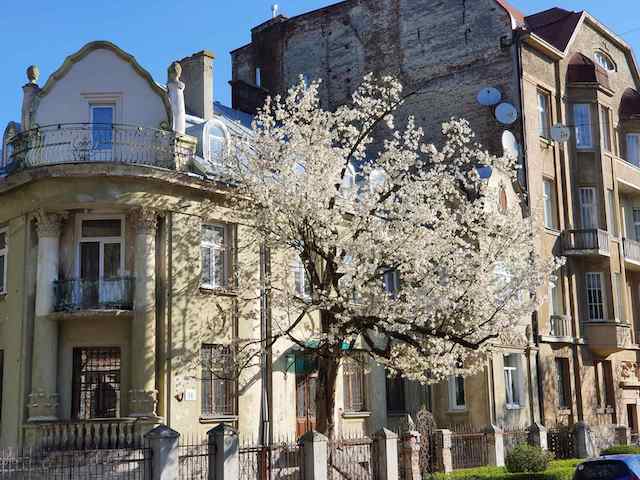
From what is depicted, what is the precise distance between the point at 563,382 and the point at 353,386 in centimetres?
999

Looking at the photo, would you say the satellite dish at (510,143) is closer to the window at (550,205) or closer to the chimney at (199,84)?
the window at (550,205)

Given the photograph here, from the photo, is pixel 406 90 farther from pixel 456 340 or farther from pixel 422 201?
pixel 456 340

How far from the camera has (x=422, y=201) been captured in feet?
71.7

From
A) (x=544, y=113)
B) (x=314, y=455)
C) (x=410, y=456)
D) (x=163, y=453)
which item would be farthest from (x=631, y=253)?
(x=163, y=453)

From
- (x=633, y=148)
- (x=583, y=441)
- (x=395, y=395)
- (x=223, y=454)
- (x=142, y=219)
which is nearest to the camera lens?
(x=223, y=454)

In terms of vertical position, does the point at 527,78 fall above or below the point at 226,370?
above

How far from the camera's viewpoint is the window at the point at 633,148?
37812mm

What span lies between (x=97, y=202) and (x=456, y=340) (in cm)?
947

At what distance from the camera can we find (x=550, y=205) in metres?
33.7

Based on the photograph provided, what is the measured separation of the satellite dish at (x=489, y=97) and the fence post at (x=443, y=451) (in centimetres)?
1406

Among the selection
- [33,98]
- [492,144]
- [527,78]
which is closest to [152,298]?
[33,98]

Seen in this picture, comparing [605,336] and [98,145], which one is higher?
[98,145]

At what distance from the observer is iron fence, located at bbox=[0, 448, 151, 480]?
16.9 meters

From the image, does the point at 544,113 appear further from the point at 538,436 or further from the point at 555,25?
the point at 538,436
